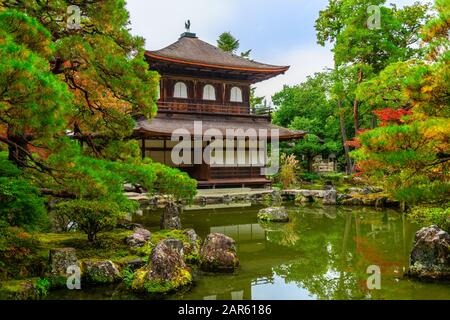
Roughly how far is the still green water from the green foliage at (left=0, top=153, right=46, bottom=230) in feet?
4.14

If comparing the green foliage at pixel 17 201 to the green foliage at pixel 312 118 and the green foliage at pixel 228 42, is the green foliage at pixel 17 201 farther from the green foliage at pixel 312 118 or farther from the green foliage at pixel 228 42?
the green foliage at pixel 228 42

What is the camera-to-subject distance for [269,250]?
933 centimetres

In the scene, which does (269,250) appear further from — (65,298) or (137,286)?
(65,298)

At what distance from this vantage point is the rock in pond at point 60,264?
611cm

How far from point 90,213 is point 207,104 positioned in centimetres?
1459

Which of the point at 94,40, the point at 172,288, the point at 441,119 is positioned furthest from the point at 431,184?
the point at 94,40

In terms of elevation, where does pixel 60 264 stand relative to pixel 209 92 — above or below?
below

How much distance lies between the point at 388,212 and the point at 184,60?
1154 cm

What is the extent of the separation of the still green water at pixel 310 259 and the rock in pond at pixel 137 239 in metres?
1.54

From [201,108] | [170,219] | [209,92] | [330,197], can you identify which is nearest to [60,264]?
[170,219]

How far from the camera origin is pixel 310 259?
8445 mm

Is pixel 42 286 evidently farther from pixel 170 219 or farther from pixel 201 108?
pixel 201 108

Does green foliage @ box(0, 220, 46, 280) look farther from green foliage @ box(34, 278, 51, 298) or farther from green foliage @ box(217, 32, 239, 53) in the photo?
green foliage @ box(217, 32, 239, 53)
